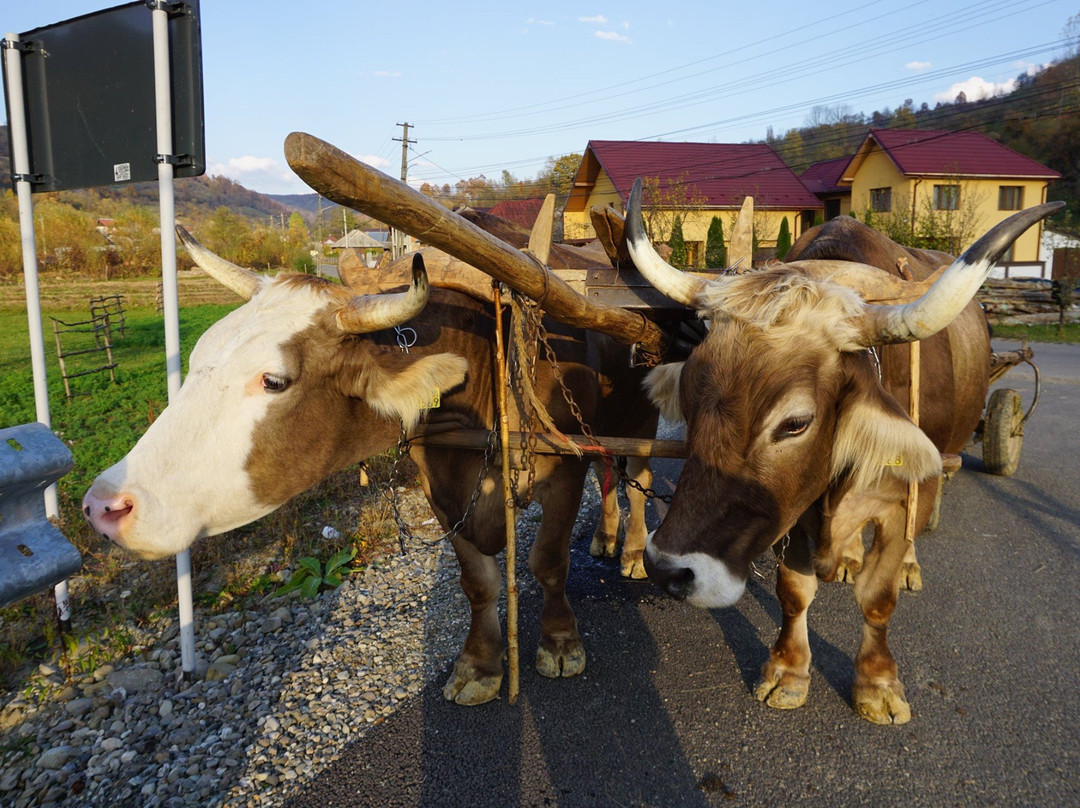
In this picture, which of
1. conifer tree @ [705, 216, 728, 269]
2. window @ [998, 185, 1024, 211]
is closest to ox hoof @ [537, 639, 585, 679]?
conifer tree @ [705, 216, 728, 269]

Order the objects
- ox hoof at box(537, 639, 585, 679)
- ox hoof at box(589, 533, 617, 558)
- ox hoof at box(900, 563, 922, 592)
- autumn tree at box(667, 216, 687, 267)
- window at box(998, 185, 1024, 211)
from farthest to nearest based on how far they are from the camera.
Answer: window at box(998, 185, 1024, 211) → autumn tree at box(667, 216, 687, 267) → ox hoof at box(589, 533, 617, 558) → ox hoof at box(900, 563, 922, 592) → ox hoof at box(537, 639, 585, 679)

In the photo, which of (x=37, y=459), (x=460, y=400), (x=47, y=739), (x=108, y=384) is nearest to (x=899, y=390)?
(x=460, y=400)

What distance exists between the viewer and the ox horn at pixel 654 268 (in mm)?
2703

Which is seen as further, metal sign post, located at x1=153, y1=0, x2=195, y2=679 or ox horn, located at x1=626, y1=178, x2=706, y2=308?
metal sign post, located at x1=153, y1=0, x2=195, y2=679

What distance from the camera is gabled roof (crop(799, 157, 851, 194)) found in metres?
33.9

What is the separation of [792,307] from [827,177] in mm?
37590

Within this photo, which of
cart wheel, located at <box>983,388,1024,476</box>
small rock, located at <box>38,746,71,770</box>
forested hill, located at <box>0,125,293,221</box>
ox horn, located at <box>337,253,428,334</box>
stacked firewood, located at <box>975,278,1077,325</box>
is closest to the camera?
ox horn, located at <box>337,253,428,334</box>

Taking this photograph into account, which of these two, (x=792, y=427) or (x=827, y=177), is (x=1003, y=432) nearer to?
(x=792, y=427)

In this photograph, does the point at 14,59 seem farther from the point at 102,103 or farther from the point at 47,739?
the point at 47,739

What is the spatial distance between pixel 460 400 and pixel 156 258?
50152mm

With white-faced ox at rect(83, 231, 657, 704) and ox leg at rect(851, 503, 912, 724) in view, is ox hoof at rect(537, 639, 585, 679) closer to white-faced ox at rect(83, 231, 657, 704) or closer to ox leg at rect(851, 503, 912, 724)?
white-faced ox at rect(83, 231, 657, 704)

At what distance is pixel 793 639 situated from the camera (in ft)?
10.7

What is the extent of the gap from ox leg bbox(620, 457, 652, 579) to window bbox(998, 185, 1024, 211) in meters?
34.7

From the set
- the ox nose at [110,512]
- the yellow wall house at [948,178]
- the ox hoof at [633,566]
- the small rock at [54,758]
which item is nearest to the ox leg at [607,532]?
the ox hoof at [633,566]
